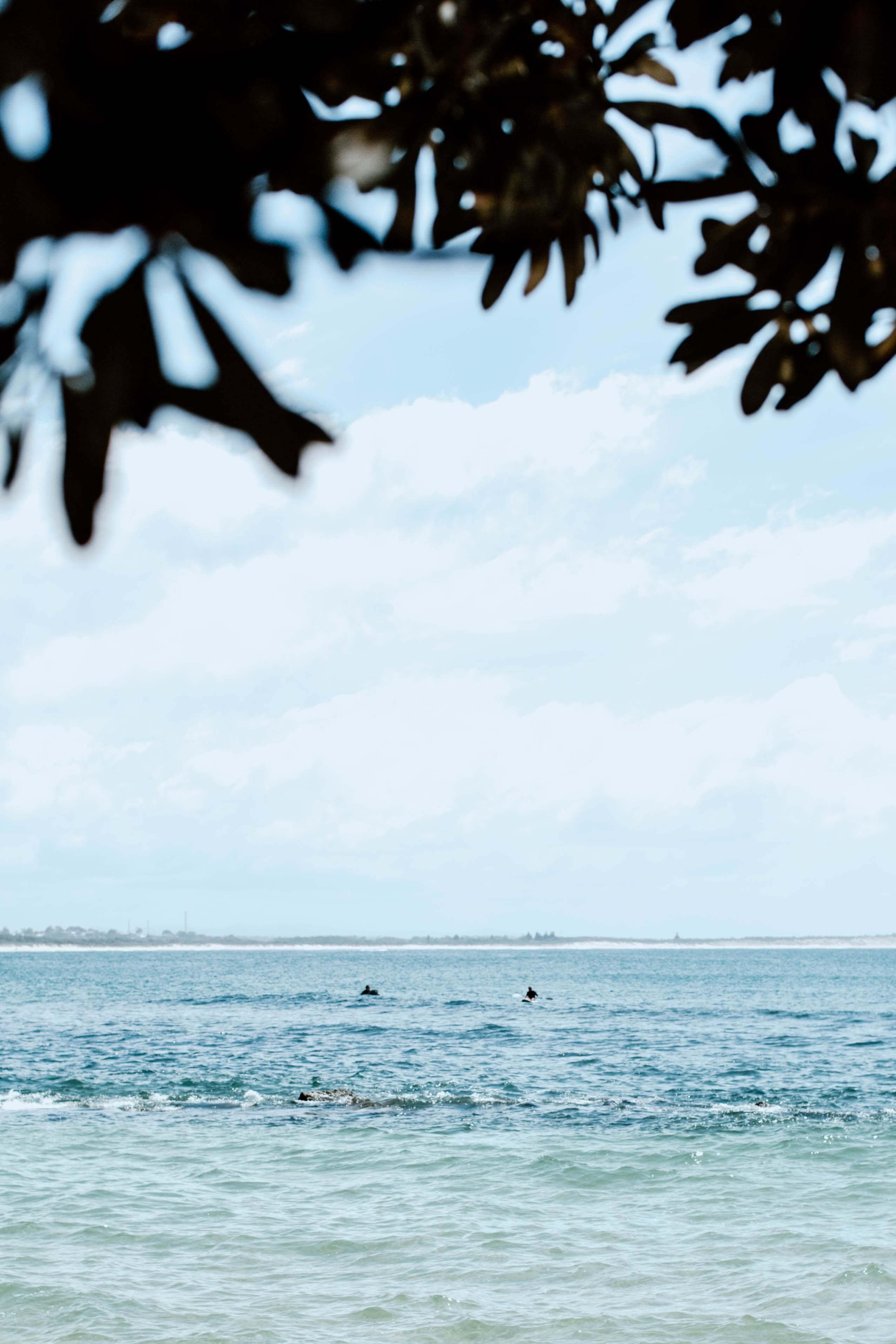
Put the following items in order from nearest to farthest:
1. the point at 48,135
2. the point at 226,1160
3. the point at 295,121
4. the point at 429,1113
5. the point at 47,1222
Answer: the point at 48,135
the point at 295,121
the point at 47,1222
the point at 226,1160
the point at 429,1113

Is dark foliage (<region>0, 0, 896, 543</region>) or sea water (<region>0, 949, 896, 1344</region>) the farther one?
sea water (<region>0, 949, 896, 1344</region>)

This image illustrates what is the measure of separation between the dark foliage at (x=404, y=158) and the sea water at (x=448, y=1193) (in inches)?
427

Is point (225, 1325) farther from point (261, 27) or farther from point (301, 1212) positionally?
point (261, 27)

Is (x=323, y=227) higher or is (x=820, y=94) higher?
(x=820, y=94)

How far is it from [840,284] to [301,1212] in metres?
15.1

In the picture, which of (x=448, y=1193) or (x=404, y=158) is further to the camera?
(x=448, y=1193)

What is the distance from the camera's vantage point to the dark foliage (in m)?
1.04

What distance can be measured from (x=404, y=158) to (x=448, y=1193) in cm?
1595

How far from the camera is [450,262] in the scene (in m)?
1.16

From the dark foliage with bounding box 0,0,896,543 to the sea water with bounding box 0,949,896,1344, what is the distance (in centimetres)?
1084

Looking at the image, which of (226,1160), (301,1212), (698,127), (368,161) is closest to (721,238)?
(698,127)

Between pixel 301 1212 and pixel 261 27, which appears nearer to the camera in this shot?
pixel 261 27

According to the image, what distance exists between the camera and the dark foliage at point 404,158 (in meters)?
1.04

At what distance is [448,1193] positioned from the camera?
15.4 m
